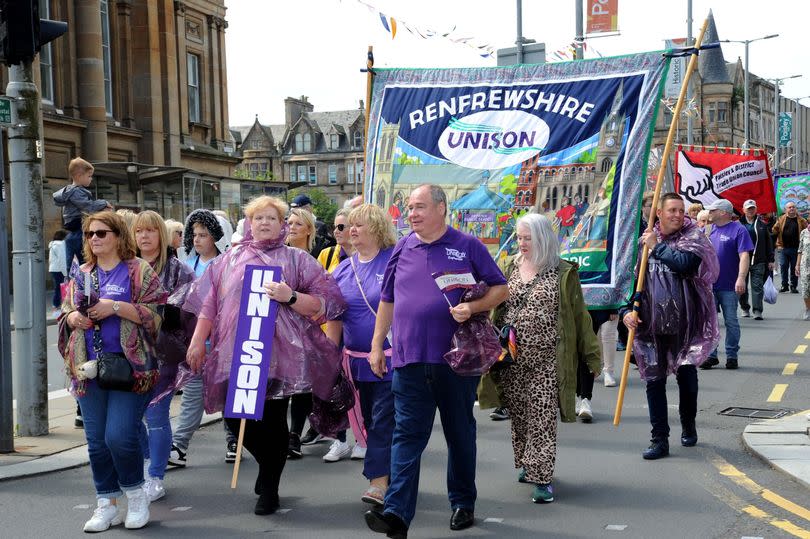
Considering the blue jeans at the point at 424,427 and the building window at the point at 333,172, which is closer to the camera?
the blue jeans at the point at 424,427

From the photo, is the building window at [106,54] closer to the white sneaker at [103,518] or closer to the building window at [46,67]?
the building window at [46,67]

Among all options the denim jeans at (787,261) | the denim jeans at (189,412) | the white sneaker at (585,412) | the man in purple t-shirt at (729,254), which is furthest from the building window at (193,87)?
the denim jeans at (189,412)

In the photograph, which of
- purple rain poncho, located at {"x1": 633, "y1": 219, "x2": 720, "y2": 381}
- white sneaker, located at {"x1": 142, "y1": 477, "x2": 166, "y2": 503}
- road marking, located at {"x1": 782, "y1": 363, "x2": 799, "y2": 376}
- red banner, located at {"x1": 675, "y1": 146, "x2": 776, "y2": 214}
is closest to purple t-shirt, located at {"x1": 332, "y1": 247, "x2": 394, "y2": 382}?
white sneaker, located at {"x1": 142, "y1": 477, "x2": 166, "y2": 503}

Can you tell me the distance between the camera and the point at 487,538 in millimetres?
5348

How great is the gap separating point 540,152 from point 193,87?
104ft

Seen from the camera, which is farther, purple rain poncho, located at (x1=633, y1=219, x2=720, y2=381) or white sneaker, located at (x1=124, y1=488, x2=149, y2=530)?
purple rain poncho, located at (x1=633, y1=219, x2=720, y2=381)

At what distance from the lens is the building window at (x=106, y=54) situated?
33.2m

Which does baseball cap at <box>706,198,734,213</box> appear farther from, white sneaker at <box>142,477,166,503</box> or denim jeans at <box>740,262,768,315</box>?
white sneaker at <box>142,477,166,503</box>

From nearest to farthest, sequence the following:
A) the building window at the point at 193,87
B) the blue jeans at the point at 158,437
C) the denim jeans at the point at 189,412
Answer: the blue jeans at the point at 158,437 → the denim jeans at the point at 189,412 → the building window at the point at 193,87

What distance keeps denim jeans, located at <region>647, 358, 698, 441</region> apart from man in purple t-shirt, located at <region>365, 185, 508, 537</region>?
205cm

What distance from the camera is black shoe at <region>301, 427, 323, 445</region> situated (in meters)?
7.98

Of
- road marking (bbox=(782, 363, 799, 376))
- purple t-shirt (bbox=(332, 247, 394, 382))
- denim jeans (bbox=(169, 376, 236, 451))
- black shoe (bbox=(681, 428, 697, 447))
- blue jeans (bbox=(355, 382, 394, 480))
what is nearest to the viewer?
blue jeans (bbox=(355, 382, 394, 480))

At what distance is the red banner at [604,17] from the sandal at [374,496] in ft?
52.8

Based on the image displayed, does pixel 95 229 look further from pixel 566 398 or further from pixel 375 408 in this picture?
pixel 566 398
